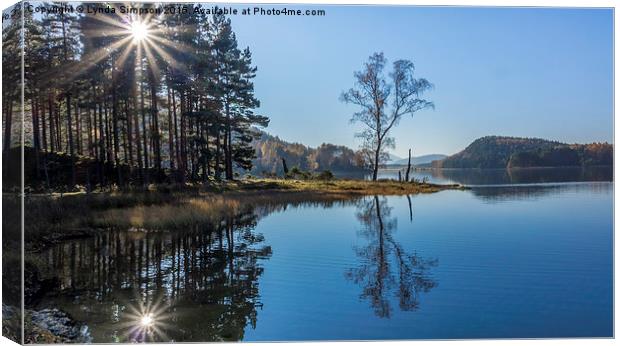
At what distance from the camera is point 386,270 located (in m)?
8.66

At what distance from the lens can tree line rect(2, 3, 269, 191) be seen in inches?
347

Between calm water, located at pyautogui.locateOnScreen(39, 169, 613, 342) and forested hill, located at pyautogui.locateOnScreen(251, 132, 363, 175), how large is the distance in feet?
4.75

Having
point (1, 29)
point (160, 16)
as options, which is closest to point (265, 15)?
point (160, 16)

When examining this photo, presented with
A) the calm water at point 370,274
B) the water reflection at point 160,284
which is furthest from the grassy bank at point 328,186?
the water reflection at point 160,284

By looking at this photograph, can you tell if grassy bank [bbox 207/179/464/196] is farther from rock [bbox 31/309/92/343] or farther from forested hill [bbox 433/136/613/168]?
rock [bbox 31/309/92/343]

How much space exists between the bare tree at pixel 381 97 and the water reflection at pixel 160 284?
3242 millimetres

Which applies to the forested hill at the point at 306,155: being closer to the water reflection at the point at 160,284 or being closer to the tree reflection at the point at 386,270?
the tree reflection at the point at 386,270

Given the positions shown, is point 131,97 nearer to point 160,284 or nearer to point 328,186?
point 328,186

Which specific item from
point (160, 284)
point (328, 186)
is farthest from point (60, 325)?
point (328, 186)

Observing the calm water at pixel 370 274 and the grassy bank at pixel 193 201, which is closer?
the calm water at pixel 370 274

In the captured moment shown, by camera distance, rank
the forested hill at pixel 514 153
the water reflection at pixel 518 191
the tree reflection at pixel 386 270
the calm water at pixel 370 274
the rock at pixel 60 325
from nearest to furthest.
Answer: the rock at pixel 60 325 → the calm water at pixel 370 274 → the tree reflection at pixel 386 270 → the forested hill at pixel 514 153 → the water reflection at pixel 518 191

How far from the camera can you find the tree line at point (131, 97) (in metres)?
8.81

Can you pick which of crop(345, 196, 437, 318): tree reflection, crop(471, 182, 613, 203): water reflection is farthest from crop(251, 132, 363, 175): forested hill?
crop(471, 182, 613, 203): water reflection

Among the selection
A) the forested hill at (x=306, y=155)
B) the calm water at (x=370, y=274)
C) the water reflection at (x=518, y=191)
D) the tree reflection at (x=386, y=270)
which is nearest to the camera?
the calm water at (x=370, y=274)
